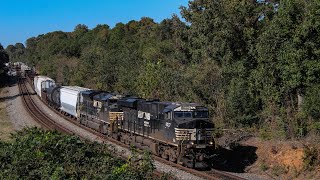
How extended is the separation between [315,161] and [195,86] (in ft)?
47.7

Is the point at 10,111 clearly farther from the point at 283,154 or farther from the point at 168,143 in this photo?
the point at 283,154

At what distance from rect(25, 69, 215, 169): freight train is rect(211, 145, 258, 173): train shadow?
1299 millimetres

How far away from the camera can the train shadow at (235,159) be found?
23556 millimetres

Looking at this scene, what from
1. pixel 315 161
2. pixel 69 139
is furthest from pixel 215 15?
pixel 69 139

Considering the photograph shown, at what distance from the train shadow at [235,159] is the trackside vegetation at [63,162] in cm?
988

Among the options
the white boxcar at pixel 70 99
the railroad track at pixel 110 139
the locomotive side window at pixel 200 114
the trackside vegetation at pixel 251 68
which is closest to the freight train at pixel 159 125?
the locomotive side window at pixel 200 114

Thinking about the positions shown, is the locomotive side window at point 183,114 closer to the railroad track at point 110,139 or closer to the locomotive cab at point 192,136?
the locomotive cab at point 192,136

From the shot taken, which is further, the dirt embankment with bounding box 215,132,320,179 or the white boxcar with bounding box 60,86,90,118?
the white boxcar with bounding box 60,86,90,118

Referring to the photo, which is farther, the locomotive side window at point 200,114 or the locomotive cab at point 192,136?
the locomotive side window at point 200,114

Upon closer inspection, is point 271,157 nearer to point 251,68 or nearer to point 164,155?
point 164,155

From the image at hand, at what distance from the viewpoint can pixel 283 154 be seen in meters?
22.1

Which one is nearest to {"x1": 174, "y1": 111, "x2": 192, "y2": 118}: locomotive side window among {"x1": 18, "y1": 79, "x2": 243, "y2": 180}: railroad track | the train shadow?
{"x1": 18, "y1": 79, "x2": 243, "y2": 180}: railroad track

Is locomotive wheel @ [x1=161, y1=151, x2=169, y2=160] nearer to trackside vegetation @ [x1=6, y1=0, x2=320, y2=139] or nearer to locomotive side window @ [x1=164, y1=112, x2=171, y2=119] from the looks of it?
locomotive side window @ [x1=164, y1=112, x2=171, y2=119]

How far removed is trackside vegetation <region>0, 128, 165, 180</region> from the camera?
1216 cm
